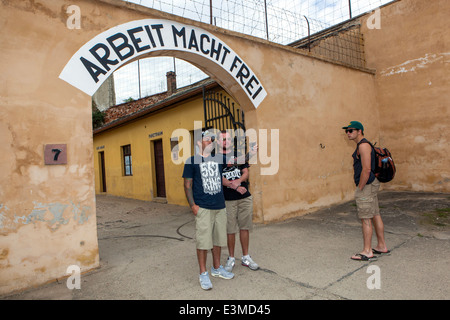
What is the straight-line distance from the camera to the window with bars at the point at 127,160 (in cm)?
1312

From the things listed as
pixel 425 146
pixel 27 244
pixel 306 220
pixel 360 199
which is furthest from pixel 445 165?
pixel 27 244

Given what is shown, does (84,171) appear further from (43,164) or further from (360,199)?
(360,199)

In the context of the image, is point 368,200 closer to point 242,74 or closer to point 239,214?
point 239,214

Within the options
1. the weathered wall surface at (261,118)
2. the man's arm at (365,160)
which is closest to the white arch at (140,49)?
the weathered wall surface at (261,118)

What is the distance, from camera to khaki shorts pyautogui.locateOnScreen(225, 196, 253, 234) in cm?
373

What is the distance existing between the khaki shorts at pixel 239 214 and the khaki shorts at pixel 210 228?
21cm

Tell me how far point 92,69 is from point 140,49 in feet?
2.55

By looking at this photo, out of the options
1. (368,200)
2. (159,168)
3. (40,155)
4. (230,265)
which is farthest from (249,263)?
(159,168)

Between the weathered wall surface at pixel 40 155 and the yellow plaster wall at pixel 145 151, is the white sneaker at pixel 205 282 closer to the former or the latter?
the weathered wall surface at pixel 40 155

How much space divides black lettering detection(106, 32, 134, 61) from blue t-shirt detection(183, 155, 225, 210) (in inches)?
79.5

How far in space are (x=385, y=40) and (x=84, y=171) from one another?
879cm

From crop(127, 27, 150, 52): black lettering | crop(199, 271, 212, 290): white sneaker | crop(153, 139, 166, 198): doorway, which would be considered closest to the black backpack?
crop(199, 271, 212, 290): white sneaker

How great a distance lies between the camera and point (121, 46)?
429cm
